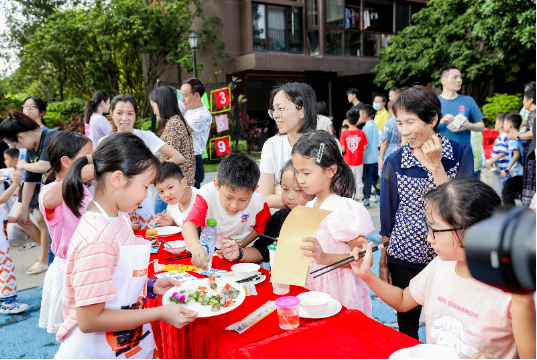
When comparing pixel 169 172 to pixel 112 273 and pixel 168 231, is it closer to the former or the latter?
pixel 168 231

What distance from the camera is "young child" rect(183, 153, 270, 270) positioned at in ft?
6.58

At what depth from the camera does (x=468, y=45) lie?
13188 mm

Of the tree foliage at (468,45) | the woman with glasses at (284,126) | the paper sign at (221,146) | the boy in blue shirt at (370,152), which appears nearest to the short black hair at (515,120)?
the boy in blue shirt at (370,152)

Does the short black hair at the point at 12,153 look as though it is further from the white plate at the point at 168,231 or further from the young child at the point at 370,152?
the young child at the point at 370,152

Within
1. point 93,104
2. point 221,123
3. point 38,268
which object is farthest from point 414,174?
point 221,123

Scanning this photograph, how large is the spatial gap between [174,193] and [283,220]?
0.92 meters

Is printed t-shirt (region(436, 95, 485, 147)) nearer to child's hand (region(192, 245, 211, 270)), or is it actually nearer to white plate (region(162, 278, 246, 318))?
child's hand (region(192, 245, 211, 270))

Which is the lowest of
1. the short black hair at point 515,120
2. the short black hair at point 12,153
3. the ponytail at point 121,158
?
the short black hair at point 12,153

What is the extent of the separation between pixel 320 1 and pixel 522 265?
15580 mm

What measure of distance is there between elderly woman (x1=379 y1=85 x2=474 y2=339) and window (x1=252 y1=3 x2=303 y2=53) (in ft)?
44.5

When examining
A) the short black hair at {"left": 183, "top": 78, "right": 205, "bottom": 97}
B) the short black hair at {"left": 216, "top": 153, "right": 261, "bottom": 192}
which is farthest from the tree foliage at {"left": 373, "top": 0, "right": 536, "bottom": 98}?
the short black hair at {"left": 216, "top": 153, "right": 261, "bottom": 192}

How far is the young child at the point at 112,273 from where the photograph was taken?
1.16 m

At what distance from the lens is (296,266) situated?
4.65 feet

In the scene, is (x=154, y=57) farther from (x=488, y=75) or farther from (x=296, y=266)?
(x=296, y=266)
